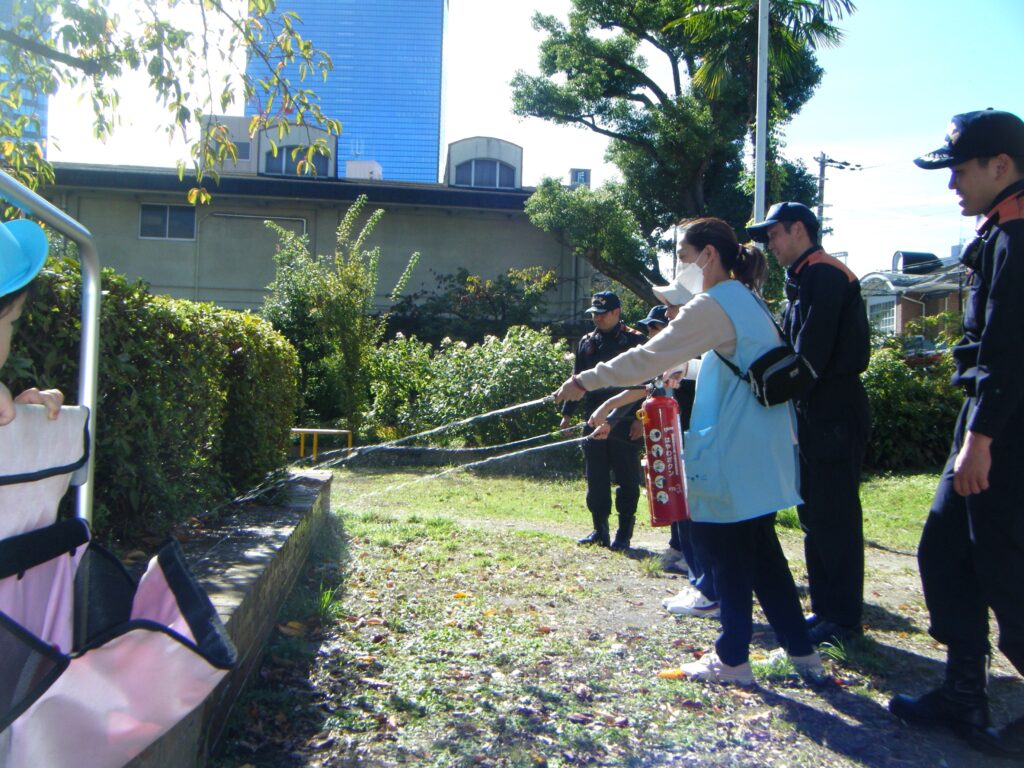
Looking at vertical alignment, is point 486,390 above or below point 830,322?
below

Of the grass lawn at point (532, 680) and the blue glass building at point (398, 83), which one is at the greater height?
the blue glass building at point (398, 83)

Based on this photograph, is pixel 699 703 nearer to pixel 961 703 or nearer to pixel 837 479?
pixel 961 703

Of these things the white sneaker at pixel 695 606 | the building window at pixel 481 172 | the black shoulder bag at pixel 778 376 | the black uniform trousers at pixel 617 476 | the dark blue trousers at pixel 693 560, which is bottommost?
the white sneaker at pixel 695 606

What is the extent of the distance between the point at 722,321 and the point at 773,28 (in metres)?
12.2

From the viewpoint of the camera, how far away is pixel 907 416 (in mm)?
13281

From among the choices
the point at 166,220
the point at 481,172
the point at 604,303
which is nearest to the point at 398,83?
the point at 481,172

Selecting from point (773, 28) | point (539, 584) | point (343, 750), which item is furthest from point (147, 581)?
point (773, 28)

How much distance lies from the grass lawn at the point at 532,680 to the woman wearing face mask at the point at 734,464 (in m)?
0.22

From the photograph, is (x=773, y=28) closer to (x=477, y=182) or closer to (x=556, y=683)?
(x=556, y=683)

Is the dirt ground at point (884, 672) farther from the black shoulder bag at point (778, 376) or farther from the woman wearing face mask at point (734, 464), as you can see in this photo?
the black shoulder bag at point (778, 376)

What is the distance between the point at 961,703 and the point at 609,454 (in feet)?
12.1

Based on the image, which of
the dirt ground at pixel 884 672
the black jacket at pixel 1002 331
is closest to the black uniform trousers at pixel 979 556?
the black jacket at pixel 1002 331

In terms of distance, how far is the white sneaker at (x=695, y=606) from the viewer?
4.91m

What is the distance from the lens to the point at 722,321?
12.2 ft
